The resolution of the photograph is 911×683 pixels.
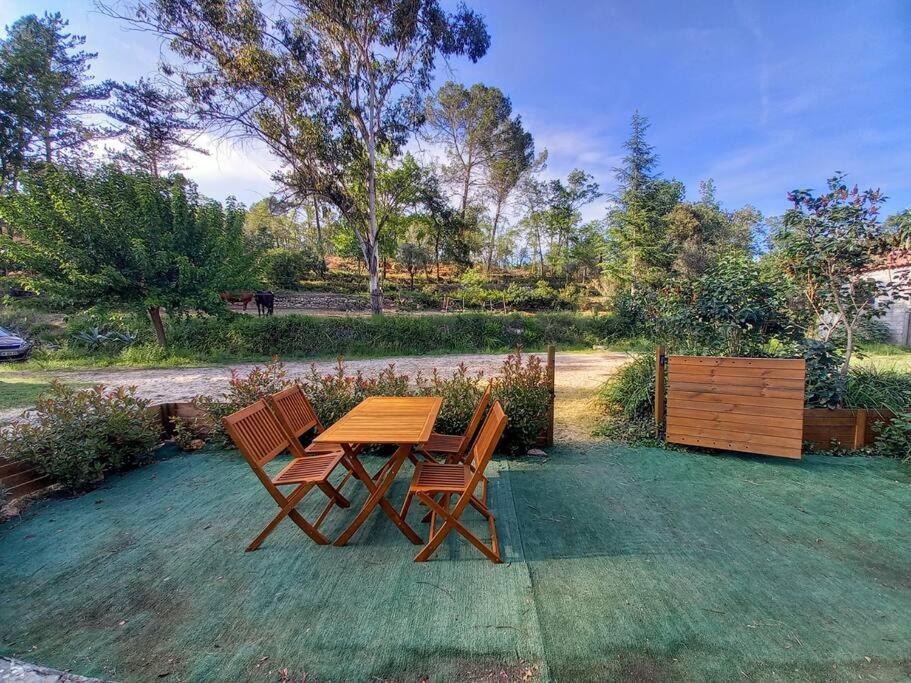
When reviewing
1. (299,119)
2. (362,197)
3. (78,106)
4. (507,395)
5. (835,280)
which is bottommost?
(507,395)

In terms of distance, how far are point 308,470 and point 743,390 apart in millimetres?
3985

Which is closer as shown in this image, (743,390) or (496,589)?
(496,589)

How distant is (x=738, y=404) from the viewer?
3.74m

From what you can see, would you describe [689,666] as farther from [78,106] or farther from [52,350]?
[78,106]

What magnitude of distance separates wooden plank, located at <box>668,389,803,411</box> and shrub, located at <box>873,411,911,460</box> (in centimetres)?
118

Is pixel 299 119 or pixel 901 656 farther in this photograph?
pixel 299 119

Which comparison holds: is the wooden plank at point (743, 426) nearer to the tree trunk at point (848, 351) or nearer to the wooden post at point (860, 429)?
the wooden post at point (860, 429)

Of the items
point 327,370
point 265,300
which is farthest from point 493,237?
point 327,370

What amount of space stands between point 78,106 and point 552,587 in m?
30.2

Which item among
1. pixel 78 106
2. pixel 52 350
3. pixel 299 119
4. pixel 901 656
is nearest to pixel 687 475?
pixel 901 656

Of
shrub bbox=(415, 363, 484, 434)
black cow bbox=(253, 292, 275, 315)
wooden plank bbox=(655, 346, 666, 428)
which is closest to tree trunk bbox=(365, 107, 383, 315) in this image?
black cow bbox=(253, 292, 275, 315)

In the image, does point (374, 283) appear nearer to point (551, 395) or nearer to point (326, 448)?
point (551, 395)

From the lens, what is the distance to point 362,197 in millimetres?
15453

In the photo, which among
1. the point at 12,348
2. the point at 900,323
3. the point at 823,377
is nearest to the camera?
the point at 823,377
